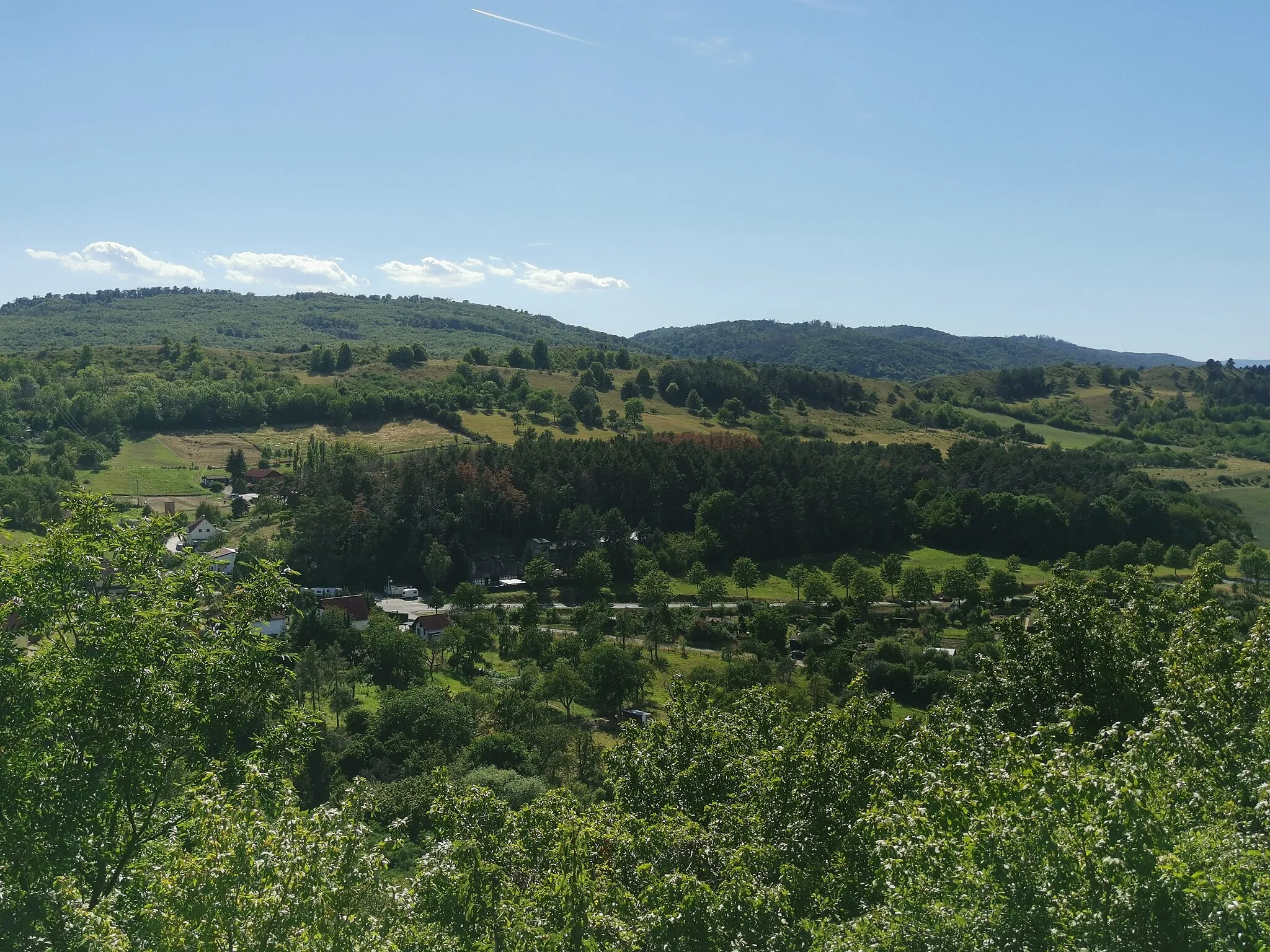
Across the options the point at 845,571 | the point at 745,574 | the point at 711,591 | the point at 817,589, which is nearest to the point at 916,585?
the point at 845,571

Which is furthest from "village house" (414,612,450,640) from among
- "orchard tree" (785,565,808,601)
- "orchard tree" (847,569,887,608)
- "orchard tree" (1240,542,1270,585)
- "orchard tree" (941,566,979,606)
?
"orchard tree" (1240,542,1270,585)

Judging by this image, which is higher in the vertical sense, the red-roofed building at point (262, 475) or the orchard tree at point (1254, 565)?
the orchard tree at point (1254, 565)

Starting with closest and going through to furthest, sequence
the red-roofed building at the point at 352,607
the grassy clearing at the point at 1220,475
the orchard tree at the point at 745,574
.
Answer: the red-roofed building at the point at 352,607 < the orchard tree at the point at 745,574 < the grassy clearing at the point at 1220,475

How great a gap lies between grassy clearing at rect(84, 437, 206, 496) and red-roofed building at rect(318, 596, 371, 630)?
38.2m

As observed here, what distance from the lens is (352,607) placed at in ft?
186

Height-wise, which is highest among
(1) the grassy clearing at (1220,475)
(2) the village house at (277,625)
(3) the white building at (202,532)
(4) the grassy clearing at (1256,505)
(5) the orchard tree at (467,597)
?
(1) the grassy clearing at (1220,475)

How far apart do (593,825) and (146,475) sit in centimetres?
9360

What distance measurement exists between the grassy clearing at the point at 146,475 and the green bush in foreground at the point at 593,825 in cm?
8038

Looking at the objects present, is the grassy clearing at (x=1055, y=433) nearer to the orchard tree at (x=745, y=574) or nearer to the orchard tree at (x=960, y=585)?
the orchard tree at (x=960, y=585)

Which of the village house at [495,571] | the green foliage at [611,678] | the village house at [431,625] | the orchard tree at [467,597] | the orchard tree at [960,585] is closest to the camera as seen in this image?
the green foliage at [611,678]

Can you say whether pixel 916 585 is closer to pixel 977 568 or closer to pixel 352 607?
pixel 977 568

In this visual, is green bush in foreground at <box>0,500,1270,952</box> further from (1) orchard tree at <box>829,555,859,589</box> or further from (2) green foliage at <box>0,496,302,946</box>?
(1) orchard tree at <box>829,555,859,589</box>

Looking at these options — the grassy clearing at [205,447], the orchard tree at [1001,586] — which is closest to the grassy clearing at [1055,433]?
the orchard tree at [1001,586]

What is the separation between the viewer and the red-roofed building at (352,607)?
5500 cm
